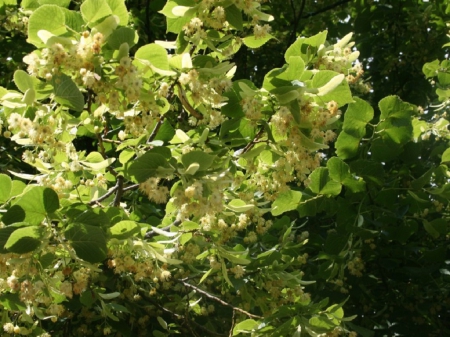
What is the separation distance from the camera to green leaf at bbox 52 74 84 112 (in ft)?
5.53

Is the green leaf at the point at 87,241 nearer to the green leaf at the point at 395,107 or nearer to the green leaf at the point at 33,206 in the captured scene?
the green leaf at the point at 33,206

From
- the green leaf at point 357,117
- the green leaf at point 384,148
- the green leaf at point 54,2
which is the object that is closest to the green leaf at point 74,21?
the green leaf at point 54,2

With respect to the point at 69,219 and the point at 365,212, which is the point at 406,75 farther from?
the point at 69,219

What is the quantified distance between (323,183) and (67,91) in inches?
57.2

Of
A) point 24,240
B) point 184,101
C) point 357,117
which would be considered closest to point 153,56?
point 184,101

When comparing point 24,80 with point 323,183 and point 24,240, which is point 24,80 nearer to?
point 24,240

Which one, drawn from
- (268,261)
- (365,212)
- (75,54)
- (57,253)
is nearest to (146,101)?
(75,54)

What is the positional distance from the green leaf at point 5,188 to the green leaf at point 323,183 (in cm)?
134

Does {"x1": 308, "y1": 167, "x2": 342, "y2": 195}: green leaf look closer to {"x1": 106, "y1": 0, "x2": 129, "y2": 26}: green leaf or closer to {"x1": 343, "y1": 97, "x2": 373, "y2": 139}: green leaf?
{"x1": 343, "y1": 97, "x2": 373, "y2": 139}: green leaf

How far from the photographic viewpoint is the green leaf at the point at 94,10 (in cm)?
169

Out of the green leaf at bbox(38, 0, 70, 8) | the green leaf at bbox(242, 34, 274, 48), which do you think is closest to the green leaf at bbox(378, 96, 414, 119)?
the green leaf at bbox(242, 34, 274, 48)

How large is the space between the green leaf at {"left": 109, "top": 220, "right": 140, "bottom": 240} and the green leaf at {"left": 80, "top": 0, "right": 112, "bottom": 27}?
0.65m

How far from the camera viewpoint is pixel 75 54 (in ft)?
5.40

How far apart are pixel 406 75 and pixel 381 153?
112 inches
